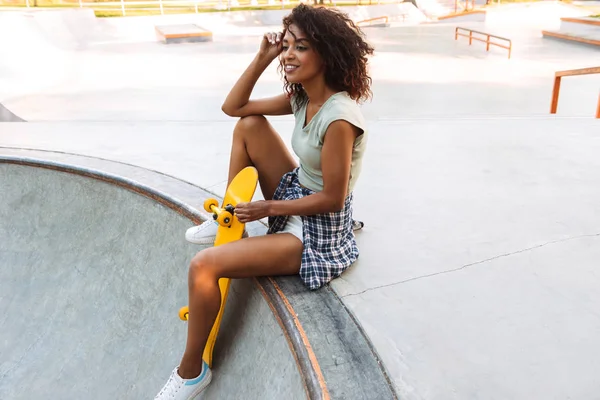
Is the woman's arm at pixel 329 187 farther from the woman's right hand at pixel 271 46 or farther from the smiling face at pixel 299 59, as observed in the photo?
the woman's right hand at pixel 271 46

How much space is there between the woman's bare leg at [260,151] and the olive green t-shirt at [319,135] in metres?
0.20

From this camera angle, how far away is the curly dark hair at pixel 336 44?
75.7 inches

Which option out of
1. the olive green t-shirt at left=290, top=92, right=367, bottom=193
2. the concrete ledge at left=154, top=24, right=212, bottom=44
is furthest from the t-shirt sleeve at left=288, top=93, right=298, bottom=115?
the concrete ledge at left=154, top=24, right=212, bottom=44

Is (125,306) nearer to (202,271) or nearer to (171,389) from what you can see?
(171,389)

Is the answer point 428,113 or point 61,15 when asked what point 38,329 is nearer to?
point 428,113

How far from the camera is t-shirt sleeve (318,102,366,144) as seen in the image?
188 cm

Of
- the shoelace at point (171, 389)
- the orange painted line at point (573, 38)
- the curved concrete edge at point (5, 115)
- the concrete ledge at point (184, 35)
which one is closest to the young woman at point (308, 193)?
the shoelace at point (171, 389)

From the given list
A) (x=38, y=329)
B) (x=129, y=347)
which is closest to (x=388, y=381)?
(x=129, y=347)

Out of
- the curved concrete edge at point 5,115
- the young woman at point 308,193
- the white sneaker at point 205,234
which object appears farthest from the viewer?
the curved concrete edge at point 5,115

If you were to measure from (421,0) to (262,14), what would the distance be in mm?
7772

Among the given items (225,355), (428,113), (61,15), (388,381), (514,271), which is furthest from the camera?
(61,15)

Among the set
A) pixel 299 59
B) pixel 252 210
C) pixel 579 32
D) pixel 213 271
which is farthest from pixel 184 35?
pixel 213 271

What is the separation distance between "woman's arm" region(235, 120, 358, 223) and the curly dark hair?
0.21 meters

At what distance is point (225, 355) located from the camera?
2057mm
